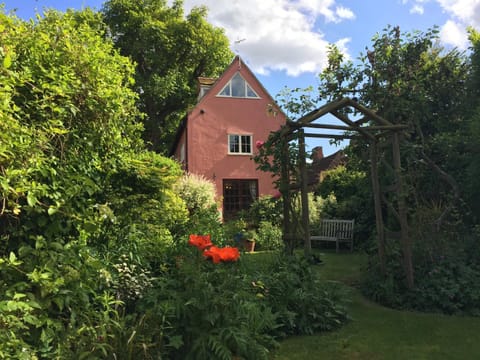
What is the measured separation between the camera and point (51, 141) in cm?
260

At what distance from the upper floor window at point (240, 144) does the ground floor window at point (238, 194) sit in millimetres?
1401

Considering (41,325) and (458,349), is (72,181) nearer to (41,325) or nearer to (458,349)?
(41,325)

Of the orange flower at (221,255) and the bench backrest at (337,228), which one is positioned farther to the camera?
the bench backrest at (337,228)

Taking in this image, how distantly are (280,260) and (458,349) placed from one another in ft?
7.00

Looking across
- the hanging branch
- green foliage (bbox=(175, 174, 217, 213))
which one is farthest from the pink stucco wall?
the hanging branch

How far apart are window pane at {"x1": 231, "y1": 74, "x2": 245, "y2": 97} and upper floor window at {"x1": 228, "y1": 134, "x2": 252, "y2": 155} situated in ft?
6.42

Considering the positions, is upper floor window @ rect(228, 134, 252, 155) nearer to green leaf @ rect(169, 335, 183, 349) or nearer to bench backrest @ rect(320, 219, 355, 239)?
bench backrest @ rect(320, 219, 355, 239)

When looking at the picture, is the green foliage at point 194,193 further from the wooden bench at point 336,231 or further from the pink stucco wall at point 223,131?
the pink stucco wall at point 223,131

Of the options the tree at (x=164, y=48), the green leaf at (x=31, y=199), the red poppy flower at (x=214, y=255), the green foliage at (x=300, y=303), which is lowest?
the green foliage at (x=300, y=303)

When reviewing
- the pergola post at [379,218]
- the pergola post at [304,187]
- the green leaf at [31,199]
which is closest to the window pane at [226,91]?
the pergola post at [379,218]

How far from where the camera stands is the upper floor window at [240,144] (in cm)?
1661

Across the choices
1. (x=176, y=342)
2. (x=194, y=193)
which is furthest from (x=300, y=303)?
(x=194, y=193)

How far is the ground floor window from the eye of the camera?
16.2m

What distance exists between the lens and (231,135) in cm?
1662
